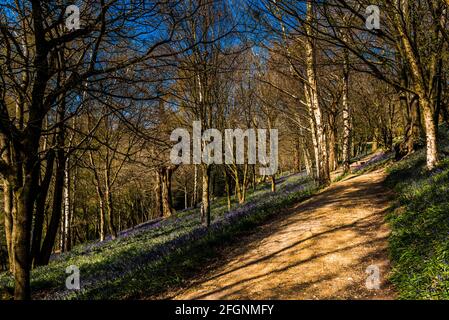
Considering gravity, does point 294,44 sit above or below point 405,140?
above

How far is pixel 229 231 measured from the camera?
9.68 m

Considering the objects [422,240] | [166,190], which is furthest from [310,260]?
[166,190]

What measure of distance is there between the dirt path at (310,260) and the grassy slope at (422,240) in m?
0.29

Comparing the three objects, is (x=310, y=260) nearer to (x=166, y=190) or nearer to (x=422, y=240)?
(x=422, y=240)

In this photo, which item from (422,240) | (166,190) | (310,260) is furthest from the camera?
(166,190)

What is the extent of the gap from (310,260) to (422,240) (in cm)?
196

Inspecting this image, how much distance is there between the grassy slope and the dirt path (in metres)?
0.29

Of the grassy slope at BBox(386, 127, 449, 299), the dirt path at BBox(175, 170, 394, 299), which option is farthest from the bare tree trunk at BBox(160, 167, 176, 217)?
the grassy slope at BBox(386, 127, 449, 299)

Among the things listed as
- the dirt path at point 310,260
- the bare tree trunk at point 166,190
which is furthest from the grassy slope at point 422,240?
the bare tree trunk at point 166,190

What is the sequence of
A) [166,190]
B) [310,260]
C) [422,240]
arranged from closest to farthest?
[422,240]
[310,260]
[166,190]

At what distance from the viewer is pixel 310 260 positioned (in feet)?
20.3
